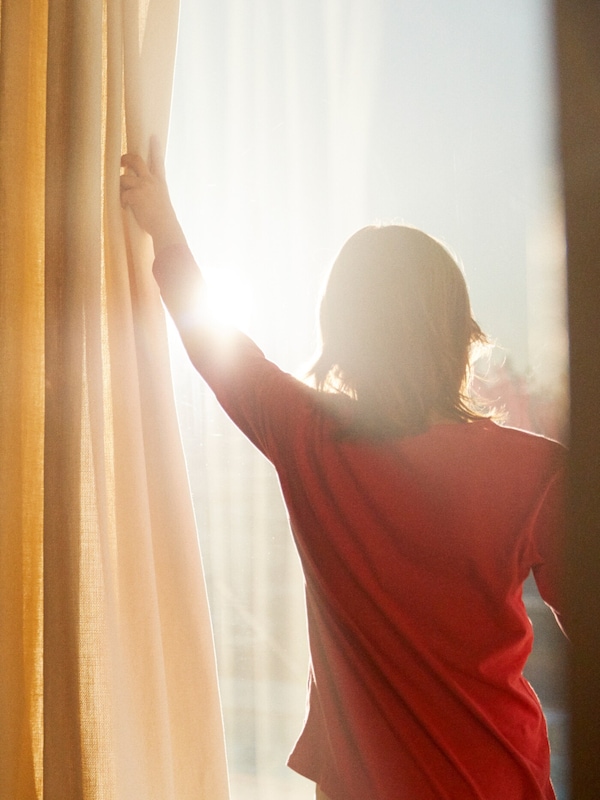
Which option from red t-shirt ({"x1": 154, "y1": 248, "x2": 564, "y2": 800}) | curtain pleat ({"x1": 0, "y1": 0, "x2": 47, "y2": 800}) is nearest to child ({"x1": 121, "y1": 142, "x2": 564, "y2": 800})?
red t-shirt ({"x1": 154, "y1": 248, "x2": 564, "y2": 800})

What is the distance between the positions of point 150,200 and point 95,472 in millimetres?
361

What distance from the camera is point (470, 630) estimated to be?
809 millimetres

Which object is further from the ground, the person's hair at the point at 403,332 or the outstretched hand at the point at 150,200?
the outstretched hand at the point at 150,200

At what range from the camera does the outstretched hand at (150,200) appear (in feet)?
2.88

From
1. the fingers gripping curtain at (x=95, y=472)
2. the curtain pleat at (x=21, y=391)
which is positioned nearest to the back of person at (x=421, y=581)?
the fingers gripping curtain at (x=95, y=472)

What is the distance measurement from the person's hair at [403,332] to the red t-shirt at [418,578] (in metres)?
0.03

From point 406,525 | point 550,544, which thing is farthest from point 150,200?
point 550,544

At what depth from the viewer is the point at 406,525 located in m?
0.81

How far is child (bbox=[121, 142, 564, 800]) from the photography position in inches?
31.2

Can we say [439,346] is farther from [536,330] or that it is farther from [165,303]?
[165,303]

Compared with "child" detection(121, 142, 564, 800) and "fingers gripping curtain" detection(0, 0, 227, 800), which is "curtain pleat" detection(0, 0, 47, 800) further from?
"child" detection(121, 142, 564, 800)

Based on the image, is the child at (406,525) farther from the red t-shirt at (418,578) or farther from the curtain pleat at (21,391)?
the curtain pleat at (21,391)

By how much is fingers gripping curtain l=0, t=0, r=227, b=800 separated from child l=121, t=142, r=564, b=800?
10 cm

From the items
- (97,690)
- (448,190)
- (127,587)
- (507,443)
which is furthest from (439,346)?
(97,690)
